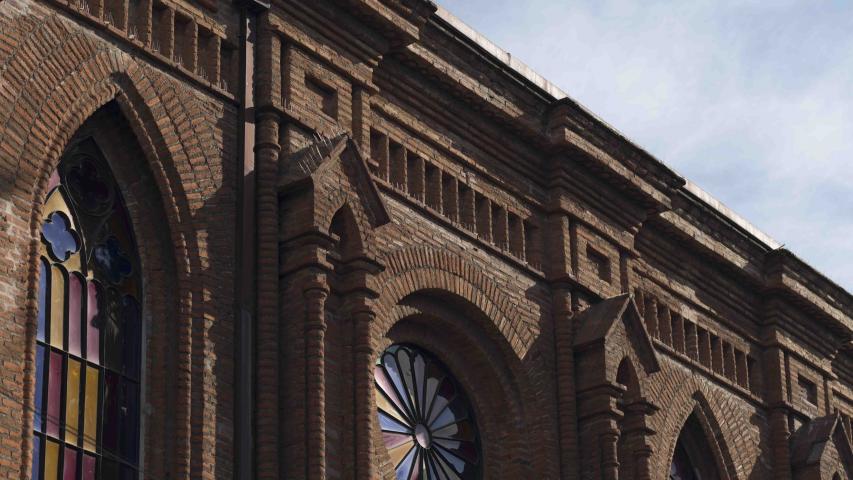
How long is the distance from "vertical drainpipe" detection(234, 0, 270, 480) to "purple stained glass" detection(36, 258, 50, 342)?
2393 millimetres

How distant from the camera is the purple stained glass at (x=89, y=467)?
22720mm

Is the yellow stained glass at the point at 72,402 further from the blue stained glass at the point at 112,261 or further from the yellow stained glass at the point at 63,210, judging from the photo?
the blue stained glass at the point at 112,261

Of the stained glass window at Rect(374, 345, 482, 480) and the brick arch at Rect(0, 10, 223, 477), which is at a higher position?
the brick arch at Rect(0, 10, 223, 477)

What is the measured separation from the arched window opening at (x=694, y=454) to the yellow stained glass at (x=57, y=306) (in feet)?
41.2

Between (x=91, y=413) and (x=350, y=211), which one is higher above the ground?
(x=350, y=211)

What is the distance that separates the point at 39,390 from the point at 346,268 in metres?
4.54

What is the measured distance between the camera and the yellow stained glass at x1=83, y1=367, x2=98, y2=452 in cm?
2284

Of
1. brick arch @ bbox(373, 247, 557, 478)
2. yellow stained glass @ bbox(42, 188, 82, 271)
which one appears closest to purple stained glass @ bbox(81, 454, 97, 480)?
yellow stained glass @ bbox(42, 188, 82, 271)

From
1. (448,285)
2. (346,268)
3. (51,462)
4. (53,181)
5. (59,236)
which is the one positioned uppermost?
(448,285)

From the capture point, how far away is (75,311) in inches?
916

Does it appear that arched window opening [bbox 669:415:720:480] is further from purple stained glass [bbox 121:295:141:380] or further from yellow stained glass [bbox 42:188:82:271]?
yellow stained glass [bbox 42:188:82:271]

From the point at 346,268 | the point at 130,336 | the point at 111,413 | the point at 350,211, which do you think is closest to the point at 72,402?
the point at 111,413

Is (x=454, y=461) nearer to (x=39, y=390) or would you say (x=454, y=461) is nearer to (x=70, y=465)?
(x=70, y=465)

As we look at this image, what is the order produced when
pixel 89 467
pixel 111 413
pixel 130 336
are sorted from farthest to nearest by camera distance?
pixel 130 336, pixel 111 413, pixel 89 467
